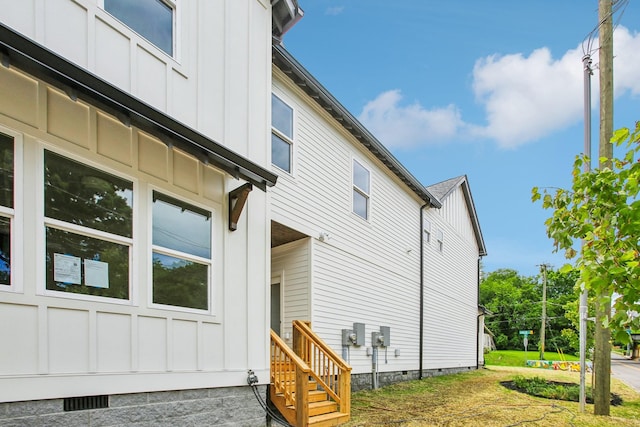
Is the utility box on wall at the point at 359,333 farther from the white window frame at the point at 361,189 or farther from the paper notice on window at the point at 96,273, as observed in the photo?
the paper notice on window at the point at 96,273

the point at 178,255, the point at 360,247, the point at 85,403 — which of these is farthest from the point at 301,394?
the point at 360,247

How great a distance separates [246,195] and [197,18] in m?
2.34

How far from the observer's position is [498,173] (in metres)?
45.2

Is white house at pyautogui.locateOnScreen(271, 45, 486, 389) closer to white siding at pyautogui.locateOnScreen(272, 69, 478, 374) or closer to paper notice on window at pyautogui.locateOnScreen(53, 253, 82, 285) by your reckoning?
white siding at pyautogui.locateOnScreen(272, 69, 478, 374)

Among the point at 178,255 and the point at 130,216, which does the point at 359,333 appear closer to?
the point at 178,255

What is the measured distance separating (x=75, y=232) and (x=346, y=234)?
650cm

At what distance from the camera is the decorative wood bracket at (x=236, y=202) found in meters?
5.57

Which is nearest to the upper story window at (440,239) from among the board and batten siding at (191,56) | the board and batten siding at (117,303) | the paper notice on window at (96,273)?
the board and batten siding at (191,56)

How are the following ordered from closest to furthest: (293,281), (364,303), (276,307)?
(293,281) → (276,307) → (364,303)

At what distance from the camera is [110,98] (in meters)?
3.81

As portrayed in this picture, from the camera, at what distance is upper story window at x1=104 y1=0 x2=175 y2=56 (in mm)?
4559

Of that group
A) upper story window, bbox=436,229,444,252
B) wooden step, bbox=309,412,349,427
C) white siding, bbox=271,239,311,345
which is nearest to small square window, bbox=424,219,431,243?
upper story window, bbox=436,229,444,252

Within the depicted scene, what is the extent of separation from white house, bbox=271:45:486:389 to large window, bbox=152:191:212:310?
7.38 ft

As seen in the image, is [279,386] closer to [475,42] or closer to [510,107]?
[475,42]
